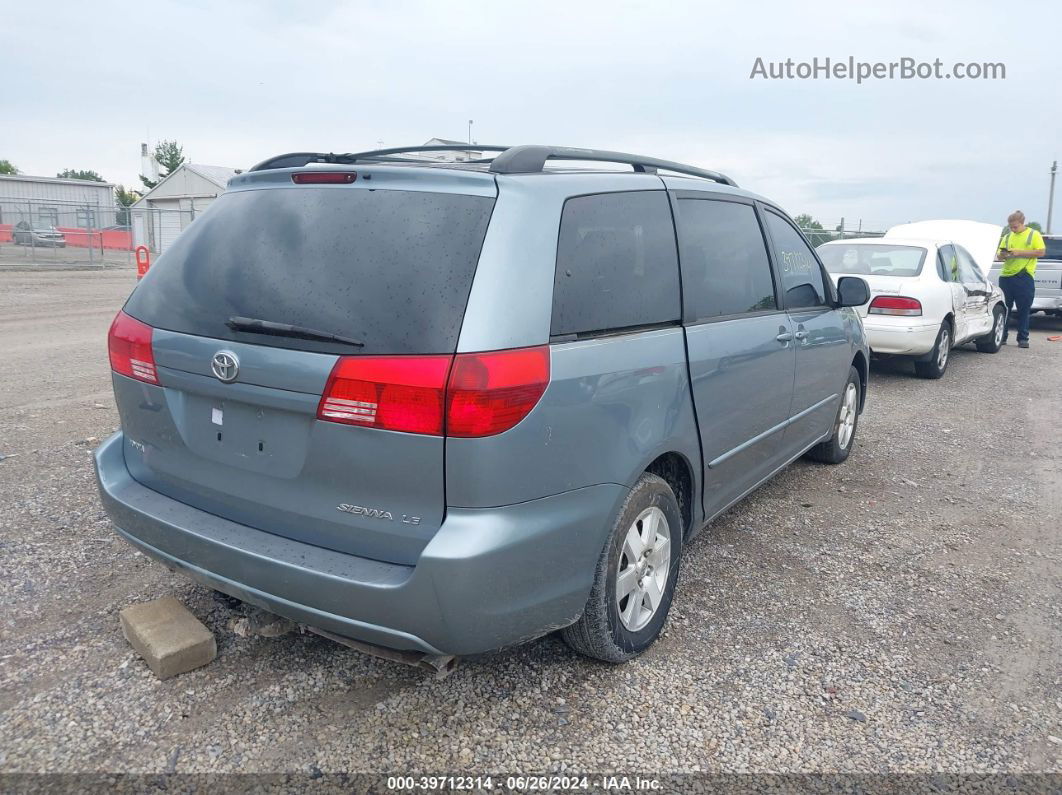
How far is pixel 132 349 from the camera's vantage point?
2.90m

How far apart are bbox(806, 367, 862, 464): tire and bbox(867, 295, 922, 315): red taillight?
341cm

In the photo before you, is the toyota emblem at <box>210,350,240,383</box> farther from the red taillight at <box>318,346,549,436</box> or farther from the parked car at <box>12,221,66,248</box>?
the parked car at <box>12,221,66,248</box>

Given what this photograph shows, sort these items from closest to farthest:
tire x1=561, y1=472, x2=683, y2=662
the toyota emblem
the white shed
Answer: the toyota emblem
tire x1=561, y1=472, x2=683, y2=662
the white shed

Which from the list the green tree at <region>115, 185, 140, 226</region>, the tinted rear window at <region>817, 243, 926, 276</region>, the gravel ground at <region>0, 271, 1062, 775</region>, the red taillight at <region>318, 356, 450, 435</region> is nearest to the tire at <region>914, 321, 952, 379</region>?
the tinted rear window at <region>817, 243, 926, 276</region>

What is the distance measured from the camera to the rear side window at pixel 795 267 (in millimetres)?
4363

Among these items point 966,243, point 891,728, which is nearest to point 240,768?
point 891,728

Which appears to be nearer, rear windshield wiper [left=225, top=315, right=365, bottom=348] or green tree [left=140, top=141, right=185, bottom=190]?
rear windshield wiper [left=225, top=315, right=365, bottom=348]

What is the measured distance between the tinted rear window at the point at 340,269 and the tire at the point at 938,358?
8.06 metres

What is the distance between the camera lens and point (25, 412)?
634 centimetres

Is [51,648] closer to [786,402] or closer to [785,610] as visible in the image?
[785,610]

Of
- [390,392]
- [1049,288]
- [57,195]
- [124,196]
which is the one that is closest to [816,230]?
[1049,288]

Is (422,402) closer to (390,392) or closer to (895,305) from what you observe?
(390,392)

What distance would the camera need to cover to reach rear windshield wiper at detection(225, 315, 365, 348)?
2.38m

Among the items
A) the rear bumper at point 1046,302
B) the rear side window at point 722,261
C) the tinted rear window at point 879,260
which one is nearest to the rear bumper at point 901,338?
the tinted rear window at point 879,260
